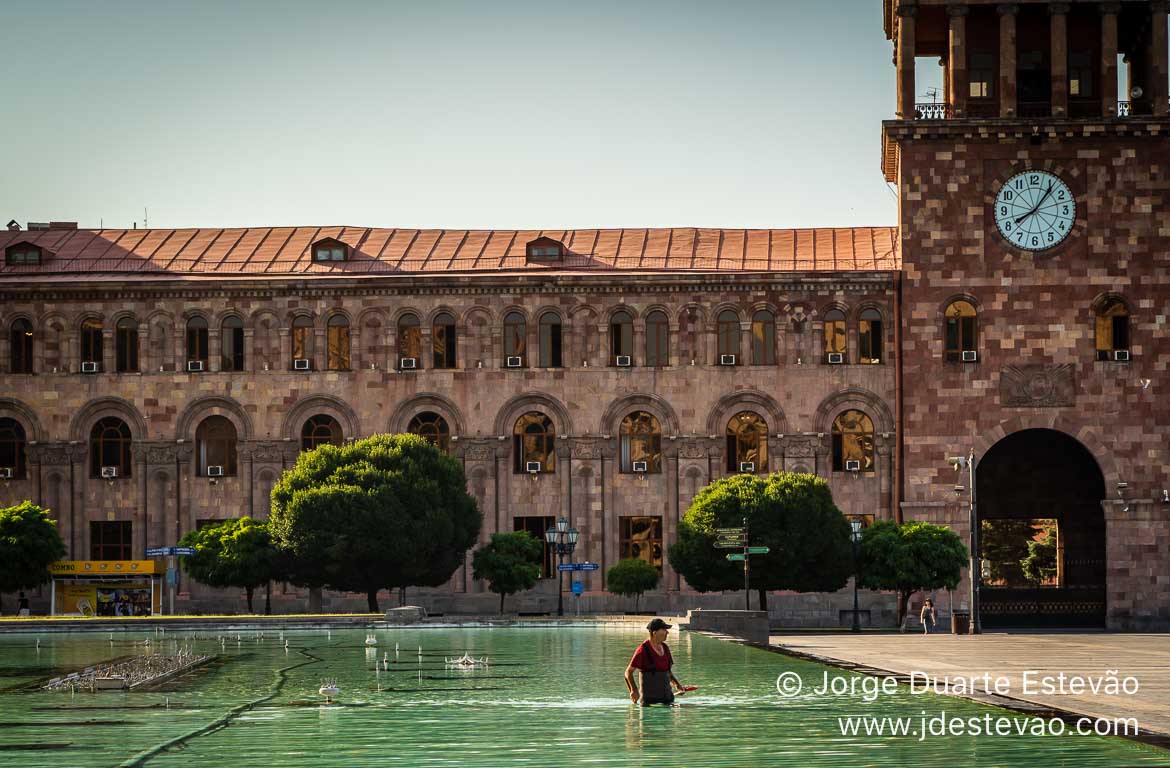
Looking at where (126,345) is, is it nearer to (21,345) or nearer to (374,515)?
(21,345)

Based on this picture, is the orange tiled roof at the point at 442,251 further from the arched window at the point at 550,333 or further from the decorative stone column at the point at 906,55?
the decorative stone column at the point at 906,55

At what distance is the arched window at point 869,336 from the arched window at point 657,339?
7.44m

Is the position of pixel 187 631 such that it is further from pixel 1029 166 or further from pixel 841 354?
pixel 1029 166

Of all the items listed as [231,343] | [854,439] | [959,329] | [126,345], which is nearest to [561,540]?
[854,439]

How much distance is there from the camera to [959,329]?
67.9m

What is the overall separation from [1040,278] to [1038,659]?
32.3 metres

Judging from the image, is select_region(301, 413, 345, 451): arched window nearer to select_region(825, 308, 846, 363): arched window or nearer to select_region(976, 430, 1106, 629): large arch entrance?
select_region(825, 308, 846, 363): arched window

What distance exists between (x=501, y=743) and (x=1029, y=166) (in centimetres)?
5170

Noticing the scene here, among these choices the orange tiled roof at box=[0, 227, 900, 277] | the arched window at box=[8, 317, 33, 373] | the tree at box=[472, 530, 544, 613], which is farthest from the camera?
the orange tiled roof at box=[0, 227, 900, 277]

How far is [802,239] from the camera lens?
7519cm

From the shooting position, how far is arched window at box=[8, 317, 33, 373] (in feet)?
234

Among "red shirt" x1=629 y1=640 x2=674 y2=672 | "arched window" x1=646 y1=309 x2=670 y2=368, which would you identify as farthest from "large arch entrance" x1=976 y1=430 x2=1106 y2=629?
"red shirt" x1=629 y1=640 x2=674 y2=672

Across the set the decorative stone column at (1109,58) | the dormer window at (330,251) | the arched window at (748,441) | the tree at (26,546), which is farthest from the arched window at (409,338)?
the decorative stone column at (1109,58)

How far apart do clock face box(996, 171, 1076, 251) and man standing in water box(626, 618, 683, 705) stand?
47.3 m
